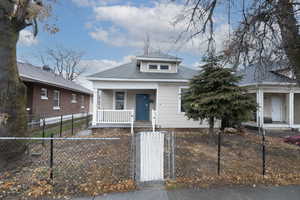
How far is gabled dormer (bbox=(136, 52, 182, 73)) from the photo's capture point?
1152cm

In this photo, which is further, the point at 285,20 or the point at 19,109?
the point at 285,20

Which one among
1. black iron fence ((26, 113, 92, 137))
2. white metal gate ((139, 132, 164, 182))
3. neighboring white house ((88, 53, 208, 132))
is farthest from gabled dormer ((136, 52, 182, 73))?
white metal gate ((139, 132, 164, 182))

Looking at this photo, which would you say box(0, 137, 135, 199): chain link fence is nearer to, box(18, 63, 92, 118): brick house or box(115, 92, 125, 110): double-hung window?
box(18, 63, 92, 118): brick house

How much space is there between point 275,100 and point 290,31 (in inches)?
396

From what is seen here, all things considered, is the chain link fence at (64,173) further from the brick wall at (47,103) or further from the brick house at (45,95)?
the brick wall at (47,103)

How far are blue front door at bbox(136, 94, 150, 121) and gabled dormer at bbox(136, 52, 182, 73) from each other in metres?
1.90

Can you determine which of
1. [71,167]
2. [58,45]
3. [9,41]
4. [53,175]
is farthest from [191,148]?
[58,45]

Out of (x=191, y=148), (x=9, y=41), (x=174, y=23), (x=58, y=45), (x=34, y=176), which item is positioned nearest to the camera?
(x=34, y=176)

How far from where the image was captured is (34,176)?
3.68m

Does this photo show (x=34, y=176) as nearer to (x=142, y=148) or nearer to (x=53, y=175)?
(x=53, y=175)

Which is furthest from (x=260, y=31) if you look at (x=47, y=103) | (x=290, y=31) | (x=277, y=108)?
(x=47, y=103)

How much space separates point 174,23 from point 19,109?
539 centimetres

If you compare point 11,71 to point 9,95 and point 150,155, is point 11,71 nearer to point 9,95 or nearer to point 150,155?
point 9,95

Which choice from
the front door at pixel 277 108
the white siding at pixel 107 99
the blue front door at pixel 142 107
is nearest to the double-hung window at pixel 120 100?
the white siding at pixel 107 99
